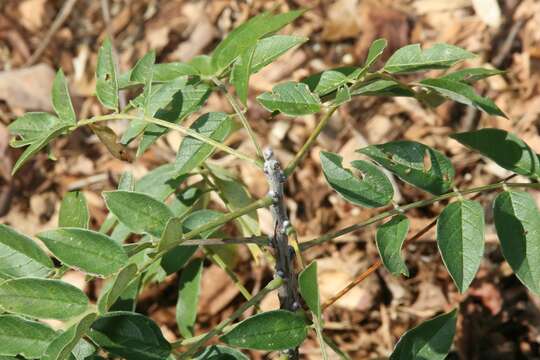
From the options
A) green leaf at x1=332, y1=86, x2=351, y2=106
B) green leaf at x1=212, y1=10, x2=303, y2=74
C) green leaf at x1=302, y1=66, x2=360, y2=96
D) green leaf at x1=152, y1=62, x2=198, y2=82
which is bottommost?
green leaf at x1=302, y1=66, x2=360, y2=96

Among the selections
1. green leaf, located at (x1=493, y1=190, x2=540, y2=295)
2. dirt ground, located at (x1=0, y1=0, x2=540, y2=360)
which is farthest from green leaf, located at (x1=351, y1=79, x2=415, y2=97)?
dirt ground, located at (x1=0, y1=0, x2=540, y2=360)

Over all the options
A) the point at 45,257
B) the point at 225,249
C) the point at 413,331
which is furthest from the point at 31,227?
the point at 413,331

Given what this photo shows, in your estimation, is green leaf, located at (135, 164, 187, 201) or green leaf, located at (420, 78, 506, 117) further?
green leaf, located at (135, 164, 187, 201)

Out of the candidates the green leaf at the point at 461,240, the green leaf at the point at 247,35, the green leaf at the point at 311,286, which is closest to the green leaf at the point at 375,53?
the green leaf at the point at 247,35

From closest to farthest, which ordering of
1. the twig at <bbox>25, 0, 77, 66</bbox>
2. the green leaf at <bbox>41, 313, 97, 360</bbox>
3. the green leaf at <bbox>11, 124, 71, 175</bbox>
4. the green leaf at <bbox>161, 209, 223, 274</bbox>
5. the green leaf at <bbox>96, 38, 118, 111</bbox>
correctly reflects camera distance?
the green leaf at <bbox>41, 313, 97, 360</bbox>
the green leaf at <bbox>11, 124, 71, 175</bbox>
the green leaf at <bbox>96, 38, 118, 111</bbox>
the green leaf at <bbox>161, 209, 223, 274</bbox>
the twig at <bbox>25, 0, 77, 66</bbox>

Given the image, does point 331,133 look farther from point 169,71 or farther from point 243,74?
point 243,74

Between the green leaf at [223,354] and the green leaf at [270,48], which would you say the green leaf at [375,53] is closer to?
the green leaf at [270,48]

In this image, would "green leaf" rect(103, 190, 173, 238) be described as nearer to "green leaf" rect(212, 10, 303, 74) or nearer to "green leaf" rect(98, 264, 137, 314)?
"green leaf" rect(98, 264, 137, 314)
